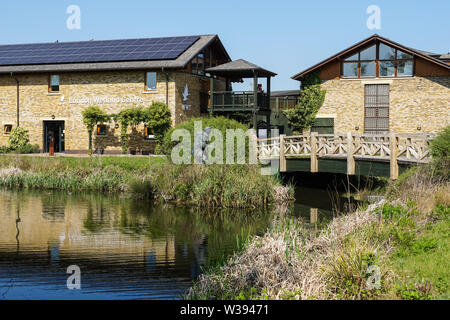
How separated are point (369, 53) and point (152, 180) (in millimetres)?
15585

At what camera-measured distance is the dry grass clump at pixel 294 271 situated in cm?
829

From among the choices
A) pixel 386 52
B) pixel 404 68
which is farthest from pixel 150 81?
pixel 404 68

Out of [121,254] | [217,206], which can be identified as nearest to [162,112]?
[217,206]

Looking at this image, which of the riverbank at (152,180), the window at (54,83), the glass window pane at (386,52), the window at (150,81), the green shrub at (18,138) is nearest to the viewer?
the riverbank at (152,180)

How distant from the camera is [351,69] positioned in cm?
3250

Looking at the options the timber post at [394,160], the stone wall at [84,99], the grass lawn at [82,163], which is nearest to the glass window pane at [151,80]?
the stone wall at [84,99]

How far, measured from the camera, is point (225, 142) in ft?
73.7

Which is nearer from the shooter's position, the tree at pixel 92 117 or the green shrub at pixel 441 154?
the green shrub at pixel 441 154

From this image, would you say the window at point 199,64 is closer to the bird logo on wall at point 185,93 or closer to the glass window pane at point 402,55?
the bird logo on wall at point 185,93

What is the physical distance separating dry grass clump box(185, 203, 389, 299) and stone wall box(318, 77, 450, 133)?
2225 cm

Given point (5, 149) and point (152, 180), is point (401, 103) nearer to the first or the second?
point (152, 180)

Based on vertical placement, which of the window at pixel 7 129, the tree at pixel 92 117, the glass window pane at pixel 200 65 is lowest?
the window at pixel 7 129

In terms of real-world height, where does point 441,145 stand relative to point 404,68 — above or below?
below

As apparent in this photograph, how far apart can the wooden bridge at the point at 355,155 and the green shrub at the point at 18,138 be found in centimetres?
1652
